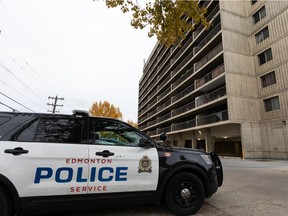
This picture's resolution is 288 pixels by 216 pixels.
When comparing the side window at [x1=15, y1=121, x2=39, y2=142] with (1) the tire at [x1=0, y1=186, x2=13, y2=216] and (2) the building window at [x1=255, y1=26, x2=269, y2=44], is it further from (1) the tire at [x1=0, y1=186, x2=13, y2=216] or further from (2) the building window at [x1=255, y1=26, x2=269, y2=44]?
(2) the building window at [x1=255, y1=26, x2=269, y2=44]

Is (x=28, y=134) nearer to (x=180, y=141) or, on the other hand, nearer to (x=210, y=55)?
(x=210, y=55)

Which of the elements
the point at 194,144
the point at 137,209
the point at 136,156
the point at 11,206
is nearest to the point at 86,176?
the point at 136,156

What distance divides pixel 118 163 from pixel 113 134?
0.59 metres

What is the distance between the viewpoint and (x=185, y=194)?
11.3 feet

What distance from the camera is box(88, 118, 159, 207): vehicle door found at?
300cm

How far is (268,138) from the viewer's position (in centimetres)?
1831

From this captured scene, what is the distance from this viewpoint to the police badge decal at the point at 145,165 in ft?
10.6

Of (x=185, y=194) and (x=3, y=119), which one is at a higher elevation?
(x=3, y=119)

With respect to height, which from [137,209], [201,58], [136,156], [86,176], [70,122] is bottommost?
[137,209]

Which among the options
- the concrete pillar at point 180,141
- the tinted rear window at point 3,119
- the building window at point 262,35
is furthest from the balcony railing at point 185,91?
the tinted rear window at point 3,119

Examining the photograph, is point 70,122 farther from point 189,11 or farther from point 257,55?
point 257,55

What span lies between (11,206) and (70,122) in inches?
57.7

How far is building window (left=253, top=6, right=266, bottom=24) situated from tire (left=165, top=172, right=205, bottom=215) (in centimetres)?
2365

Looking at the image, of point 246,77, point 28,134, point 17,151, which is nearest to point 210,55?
point 246,77
